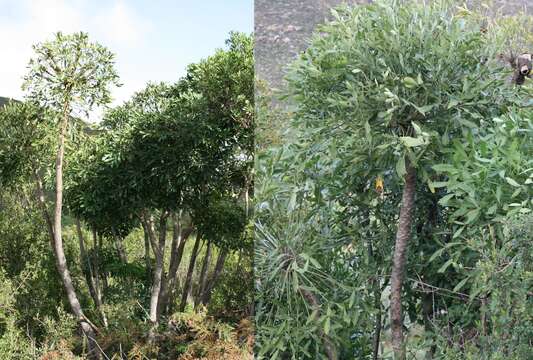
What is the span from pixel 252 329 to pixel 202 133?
960mm

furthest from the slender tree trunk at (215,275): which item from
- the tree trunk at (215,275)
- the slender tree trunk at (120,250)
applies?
the slender tree trunk at (120,250)

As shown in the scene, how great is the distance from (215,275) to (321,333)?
0.94 meters

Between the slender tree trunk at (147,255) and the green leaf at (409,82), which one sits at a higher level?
the green leaf at (409,82)

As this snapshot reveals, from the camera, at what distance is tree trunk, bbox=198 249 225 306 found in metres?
3.65

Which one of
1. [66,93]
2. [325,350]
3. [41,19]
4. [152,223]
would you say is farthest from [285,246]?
[41,19]

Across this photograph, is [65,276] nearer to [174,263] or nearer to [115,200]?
[115,200]

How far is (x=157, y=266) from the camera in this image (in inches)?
144

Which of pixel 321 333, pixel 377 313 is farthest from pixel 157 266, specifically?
pixel 377 313

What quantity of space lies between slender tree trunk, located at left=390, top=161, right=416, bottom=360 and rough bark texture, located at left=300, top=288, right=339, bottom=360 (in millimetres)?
249

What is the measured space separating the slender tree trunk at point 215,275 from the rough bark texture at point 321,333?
87 cm

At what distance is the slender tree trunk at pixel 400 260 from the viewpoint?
104 inches

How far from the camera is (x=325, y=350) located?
2938mm

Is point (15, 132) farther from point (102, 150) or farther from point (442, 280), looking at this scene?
point (442, 280)

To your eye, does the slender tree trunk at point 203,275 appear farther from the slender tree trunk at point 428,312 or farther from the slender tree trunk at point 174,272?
the slender tree trunk at point 428,312
